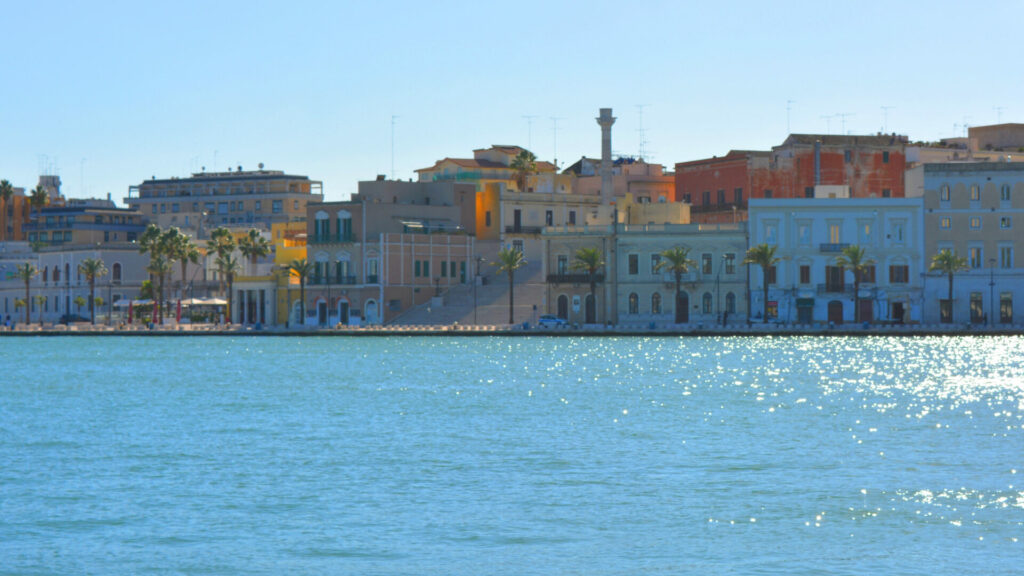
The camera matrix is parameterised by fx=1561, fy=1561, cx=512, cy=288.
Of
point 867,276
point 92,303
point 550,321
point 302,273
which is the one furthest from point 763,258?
point 92,303

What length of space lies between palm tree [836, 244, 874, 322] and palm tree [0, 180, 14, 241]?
100778mm

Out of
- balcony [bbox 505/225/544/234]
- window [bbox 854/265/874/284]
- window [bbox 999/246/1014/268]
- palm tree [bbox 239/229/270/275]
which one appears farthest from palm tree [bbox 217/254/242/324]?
window [bbox 999/246/1014/268]

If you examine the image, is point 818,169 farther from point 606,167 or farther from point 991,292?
point 991,292

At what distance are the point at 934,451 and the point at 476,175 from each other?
85057 mm

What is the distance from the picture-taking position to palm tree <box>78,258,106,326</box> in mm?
121062

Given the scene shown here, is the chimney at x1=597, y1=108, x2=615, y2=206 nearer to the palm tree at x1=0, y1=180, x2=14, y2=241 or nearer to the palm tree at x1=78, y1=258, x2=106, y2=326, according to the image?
the palm tree at x1=78, y1=258, x2=106, y2=326

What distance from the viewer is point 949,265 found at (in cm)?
8850

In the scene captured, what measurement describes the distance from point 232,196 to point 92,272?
49.3 m

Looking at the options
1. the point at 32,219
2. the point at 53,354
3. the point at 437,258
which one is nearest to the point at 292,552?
the point at 53,354

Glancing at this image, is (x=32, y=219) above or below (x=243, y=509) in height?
above

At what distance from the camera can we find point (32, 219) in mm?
152375

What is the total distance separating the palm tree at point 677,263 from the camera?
300 ft

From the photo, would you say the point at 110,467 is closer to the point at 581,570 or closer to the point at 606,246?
the point at 581,570

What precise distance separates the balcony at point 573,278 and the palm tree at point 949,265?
1967 centimetres
